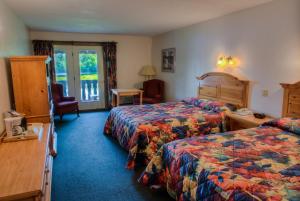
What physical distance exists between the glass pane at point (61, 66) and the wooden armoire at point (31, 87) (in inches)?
133

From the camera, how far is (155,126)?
3084mm

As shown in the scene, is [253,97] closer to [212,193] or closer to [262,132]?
[262,132]

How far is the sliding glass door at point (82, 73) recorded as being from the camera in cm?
618

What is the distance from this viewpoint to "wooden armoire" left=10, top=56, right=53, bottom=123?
286 centimetres

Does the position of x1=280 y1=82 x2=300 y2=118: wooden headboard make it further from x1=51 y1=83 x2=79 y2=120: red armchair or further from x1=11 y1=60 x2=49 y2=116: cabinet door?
x1=51 y1=83 x2=79 y2=120: red armchair

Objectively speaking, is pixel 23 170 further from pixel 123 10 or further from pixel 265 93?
pixel 265 93

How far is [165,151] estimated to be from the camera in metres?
2.30

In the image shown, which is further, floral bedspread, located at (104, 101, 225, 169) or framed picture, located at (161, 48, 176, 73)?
framed picture, located at (161, 48, 176, 73)

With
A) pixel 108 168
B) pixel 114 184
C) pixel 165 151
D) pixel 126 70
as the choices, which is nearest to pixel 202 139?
pixel 165 151

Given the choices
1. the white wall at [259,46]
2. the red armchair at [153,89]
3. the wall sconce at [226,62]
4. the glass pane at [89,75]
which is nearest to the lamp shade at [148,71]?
the red armchair at [153,89]

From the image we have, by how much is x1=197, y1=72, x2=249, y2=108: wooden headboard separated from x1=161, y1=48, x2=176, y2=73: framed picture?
1296mm

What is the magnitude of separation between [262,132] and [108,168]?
2.10m

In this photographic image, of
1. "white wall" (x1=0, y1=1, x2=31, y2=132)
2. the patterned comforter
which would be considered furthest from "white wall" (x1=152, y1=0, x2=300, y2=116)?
"white wall" (x1=0, y1=1, x2=31, y2=132)

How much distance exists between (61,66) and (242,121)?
512cm
